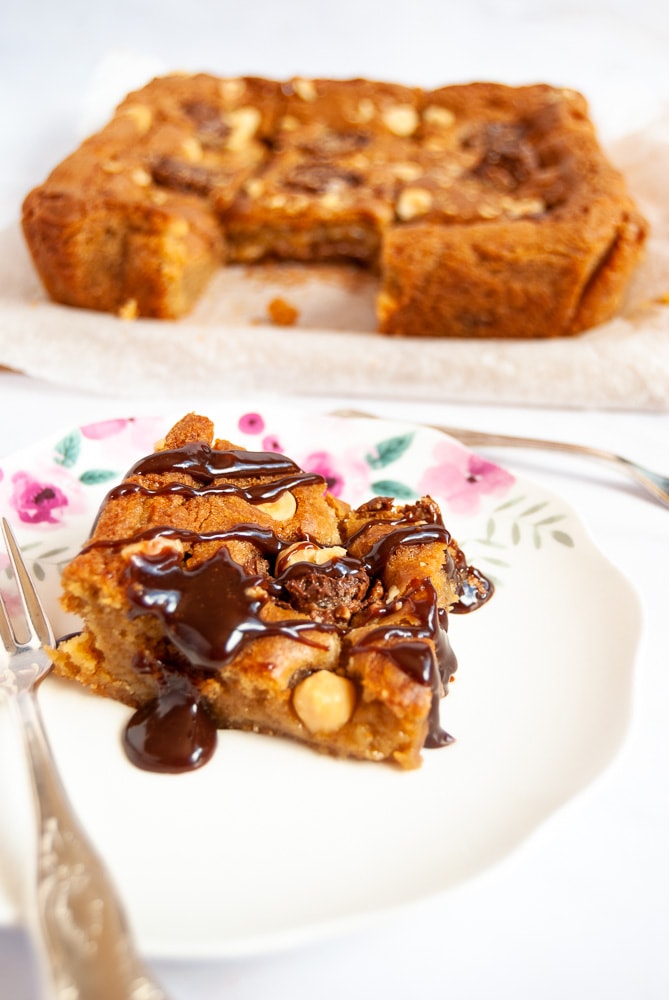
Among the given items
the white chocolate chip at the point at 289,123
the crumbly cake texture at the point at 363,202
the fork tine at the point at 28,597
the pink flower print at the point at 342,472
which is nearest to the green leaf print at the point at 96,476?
the fork tine at the point at 28,597

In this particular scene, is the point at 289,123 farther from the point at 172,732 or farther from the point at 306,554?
the point at 172,732

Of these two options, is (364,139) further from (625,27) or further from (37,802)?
(37,802)

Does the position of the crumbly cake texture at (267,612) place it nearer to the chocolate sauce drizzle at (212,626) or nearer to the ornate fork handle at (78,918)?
the chocolate sauce drizzle at (212,626)

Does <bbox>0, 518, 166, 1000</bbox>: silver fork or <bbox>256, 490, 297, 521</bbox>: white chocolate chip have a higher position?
<bbox>256, 490, 297, 521</bbox>: white chocolate chip

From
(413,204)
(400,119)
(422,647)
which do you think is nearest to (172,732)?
(422,647)

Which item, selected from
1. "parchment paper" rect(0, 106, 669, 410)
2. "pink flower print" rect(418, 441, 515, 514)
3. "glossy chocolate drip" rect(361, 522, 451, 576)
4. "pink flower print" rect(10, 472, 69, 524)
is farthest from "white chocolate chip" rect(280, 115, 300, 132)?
"glossy chocolate drip" rect(361, 522, 451, 576)

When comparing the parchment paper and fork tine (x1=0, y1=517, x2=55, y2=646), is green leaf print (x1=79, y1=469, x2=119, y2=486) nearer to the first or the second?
fork tine (x1=0, y1=517, x2=55, y2=646)

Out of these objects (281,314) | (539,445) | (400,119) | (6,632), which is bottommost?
(281,314)
